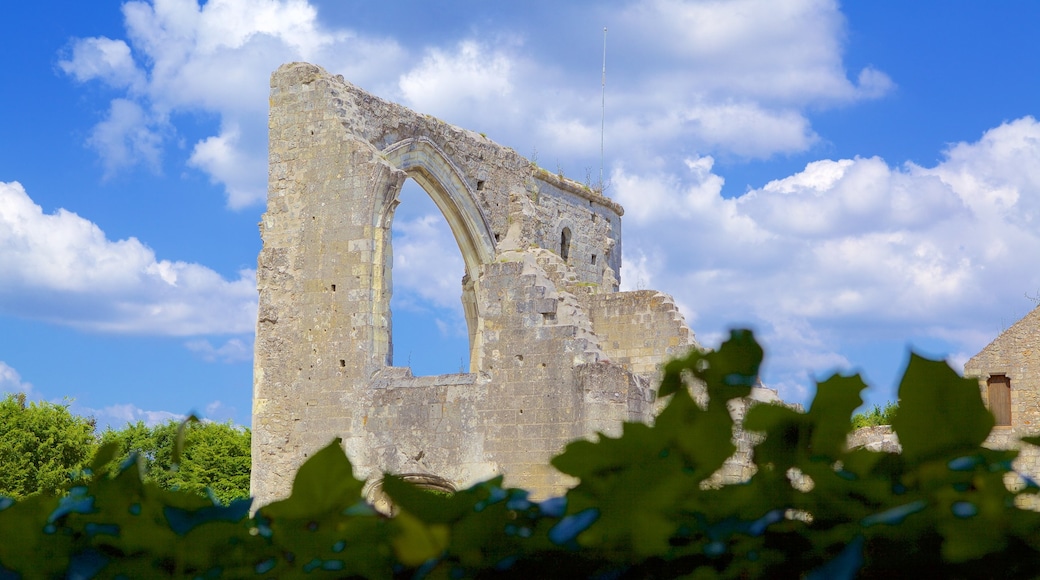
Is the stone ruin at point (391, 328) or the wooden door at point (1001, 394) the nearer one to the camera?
the stone ruin at point (391, 328)

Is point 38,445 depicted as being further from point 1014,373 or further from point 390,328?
point 1014,373

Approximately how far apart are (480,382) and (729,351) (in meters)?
12.5

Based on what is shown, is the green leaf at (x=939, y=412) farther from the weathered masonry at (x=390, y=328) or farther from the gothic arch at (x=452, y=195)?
the gothic arch at (x=452, y=195)

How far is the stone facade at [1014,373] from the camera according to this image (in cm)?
2095

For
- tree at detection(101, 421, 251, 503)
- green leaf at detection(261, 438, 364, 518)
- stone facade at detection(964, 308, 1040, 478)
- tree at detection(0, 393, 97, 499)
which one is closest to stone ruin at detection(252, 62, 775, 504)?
stone facade at detection(964, 308, 1040, 478)

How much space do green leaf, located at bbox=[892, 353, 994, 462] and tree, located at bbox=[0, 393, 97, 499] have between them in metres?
27.8

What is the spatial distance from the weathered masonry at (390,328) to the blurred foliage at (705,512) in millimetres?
11408

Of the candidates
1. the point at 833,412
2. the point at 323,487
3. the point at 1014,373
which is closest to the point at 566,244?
the point at 1014,373

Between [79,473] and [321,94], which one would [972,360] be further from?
[79,473]

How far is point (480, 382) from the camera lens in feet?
45.9

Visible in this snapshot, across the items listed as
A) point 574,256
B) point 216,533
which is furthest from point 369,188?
point 216,533

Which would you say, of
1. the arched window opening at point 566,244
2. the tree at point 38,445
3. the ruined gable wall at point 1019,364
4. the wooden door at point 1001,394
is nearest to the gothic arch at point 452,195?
the arched window opening at point 566,244

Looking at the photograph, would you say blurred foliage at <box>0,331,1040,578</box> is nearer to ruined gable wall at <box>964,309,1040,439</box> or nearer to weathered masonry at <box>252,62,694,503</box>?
weathered masonry at <box>252,62,694,503</box>

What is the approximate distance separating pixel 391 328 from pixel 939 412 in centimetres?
1364
